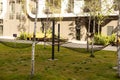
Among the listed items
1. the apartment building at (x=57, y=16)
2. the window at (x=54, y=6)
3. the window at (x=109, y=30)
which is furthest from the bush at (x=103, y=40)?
the window at (x=54, y=6)

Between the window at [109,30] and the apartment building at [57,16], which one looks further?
the window at [109,30]

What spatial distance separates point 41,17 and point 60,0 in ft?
20.0

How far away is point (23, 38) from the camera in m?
40.5

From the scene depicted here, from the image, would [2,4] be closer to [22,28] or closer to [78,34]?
[22,28]

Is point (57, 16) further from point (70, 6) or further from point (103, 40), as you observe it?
point (103, 40)

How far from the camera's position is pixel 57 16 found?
40.5 meters

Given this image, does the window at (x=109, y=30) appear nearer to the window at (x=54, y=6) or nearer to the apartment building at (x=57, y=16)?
the apartment building at (x=57, y=16)

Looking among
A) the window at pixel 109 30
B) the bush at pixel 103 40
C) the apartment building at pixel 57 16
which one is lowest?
the bush at pixel 103 40

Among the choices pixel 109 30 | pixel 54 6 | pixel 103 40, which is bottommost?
pixel 103 40

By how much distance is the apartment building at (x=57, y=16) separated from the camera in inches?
1490

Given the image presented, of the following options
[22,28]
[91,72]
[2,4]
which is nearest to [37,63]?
[91,72]

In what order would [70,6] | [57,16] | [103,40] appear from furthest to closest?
[70,6] < [57,16] < [103,40]

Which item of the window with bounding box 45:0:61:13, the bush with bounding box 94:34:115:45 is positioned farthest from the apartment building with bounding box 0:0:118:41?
the bush with bounding box 94:34:115:45

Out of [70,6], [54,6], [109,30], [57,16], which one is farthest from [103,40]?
[54,6]
